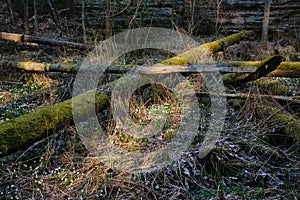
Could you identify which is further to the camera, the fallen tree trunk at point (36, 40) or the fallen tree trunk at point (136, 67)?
the fallen tree trunk at point (36, 40)

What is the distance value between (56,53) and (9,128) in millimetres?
7097

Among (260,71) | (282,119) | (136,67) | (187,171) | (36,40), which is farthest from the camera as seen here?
(36,40)

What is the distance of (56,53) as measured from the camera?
9867 mm

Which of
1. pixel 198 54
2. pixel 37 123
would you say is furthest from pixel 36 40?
pixel 37 123

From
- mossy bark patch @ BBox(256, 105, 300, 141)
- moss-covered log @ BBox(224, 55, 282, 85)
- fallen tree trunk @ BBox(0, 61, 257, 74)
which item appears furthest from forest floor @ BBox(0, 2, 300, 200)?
fallen tree trunk @ BBox(0, 61, 257, 74)

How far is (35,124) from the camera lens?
343 centimetres

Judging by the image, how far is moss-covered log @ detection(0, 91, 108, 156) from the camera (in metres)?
3.08

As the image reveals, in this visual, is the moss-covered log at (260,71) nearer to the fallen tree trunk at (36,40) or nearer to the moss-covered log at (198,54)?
the moss-covered log at (198,54)

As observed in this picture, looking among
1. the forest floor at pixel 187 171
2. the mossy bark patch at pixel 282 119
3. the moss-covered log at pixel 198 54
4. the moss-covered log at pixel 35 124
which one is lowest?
the forest floor at pixel 187 171

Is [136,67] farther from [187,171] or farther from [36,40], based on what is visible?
[36,40]

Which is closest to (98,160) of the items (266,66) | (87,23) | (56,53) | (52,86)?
(266,66)

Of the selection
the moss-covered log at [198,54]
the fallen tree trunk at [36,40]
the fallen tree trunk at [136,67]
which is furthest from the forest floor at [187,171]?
the fallen tree trunk at [36,40]

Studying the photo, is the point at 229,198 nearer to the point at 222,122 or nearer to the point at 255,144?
the point at 255,144

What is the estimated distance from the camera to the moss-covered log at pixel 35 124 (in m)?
3.08
